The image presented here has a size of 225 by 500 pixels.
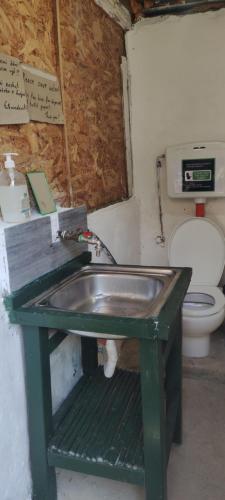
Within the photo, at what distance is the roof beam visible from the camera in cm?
Result: 208

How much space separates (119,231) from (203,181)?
60 cm

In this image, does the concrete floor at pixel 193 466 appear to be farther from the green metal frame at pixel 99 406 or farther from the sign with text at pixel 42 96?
the sign with text at pixel 42 96

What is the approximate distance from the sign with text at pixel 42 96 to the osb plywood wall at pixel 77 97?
3 cm

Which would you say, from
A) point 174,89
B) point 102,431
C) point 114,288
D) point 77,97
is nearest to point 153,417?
point 102,431

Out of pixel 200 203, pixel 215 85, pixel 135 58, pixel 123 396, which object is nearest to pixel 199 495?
pixel 123 396

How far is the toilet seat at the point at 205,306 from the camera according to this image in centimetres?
207

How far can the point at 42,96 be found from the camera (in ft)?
4.81

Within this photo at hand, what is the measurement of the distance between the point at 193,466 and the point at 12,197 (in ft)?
4.06

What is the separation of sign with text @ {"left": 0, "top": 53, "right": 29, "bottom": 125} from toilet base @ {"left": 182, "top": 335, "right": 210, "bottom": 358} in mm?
1536

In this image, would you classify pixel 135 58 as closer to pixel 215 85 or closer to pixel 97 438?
pixel 215 85

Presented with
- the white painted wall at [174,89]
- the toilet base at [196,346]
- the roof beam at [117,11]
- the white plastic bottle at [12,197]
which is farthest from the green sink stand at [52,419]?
the roof beam at [117,11]

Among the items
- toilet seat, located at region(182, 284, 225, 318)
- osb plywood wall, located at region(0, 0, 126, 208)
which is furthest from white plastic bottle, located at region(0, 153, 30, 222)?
toilet seat, located at region(182, 284, 225, 318)

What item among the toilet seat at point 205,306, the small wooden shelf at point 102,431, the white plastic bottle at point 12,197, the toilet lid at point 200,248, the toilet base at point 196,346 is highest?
the white plastic bottle at point 12,197

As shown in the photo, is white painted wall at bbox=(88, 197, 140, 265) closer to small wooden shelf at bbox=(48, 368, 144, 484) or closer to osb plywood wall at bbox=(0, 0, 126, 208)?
osb plywood wall at bbox=(0, 0, 126, 208)
